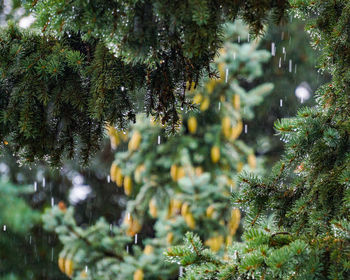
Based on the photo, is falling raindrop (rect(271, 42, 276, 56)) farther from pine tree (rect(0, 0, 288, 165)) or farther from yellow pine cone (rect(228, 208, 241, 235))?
pine tree (rect(0, 0, 288, 165))

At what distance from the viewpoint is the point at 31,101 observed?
1458mm

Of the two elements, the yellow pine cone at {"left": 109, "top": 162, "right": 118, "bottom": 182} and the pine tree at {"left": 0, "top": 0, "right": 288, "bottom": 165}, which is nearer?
the pine tree at {"left": 0, "top": 0, "right": 288, "bottom": 165}

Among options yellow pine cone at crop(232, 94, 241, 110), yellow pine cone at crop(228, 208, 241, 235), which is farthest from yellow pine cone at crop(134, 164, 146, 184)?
yellow pine cone at crop(232, 94, 241, 110)

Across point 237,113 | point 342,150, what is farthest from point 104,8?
point 237,113

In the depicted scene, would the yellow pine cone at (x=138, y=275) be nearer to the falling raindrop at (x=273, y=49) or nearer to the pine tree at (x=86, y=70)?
the pine tree at (x=86, y=70)

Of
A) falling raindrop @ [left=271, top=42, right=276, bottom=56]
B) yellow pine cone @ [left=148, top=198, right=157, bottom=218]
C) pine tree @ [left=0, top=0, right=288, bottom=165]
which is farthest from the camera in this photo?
falling raindrop @ [left=271, top=42, right=276, bottom=56]

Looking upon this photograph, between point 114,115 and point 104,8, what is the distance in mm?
430

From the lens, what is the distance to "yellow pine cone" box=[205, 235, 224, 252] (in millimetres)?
4137

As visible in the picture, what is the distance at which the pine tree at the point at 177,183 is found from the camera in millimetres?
4277

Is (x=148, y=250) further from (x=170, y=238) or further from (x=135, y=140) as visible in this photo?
(x=135, y=140)

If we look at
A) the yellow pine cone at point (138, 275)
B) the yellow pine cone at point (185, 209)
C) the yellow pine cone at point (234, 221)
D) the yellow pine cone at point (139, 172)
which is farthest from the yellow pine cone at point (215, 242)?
the yellow pine cone at point (139, 172)

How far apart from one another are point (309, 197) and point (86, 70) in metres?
1.02

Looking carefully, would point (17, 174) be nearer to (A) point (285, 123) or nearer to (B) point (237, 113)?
(B) point (237, 113)

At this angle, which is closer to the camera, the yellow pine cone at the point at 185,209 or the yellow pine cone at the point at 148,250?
the yellow pine cone at the point at 185,209
